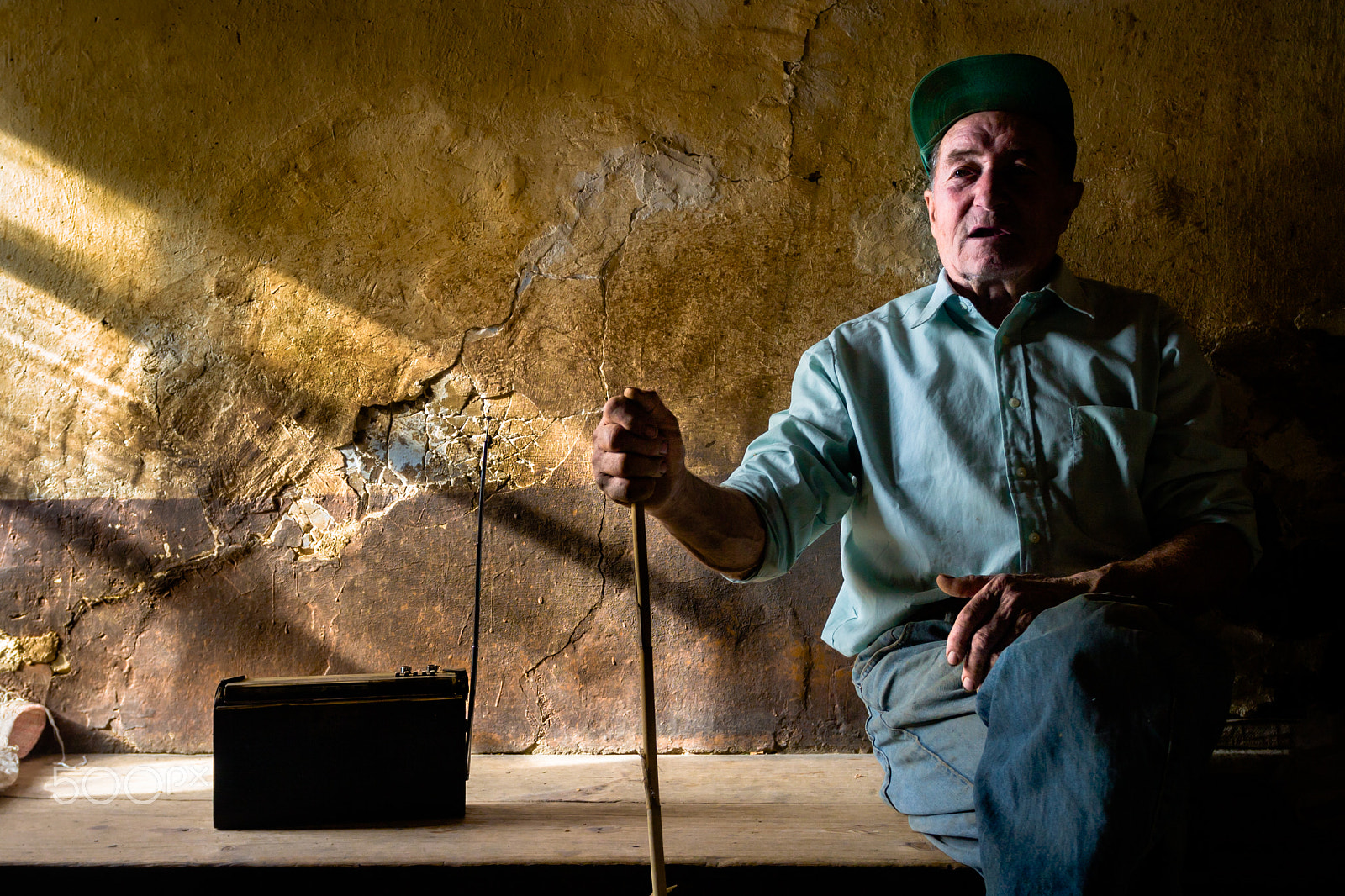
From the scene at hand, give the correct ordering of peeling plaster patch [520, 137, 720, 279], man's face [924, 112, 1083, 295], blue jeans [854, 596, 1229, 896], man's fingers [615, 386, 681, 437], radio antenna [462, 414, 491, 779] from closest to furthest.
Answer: blue jeans [854, 596, 1229, 896]
man's fingers [615, 386, 681, 437]
man's face [924, 112, 1083, 295]
radio antenna [462, 414, 491, 779]
peeling plaster patch [520, 137, 720, 279]

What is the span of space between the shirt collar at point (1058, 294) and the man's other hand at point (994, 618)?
0.63 m

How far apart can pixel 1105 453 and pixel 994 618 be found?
1.68ft

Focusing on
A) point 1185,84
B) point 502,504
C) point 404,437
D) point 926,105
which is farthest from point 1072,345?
point 404,437

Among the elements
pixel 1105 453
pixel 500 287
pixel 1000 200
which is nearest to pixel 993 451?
pixel 1105 453

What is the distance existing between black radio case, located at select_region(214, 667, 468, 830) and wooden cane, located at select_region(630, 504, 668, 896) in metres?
0.64

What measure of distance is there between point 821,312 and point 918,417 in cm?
62

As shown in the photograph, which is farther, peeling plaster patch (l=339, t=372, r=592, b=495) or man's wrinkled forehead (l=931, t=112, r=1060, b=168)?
peeling plaster patch (l=339, t=372, r=592, b=495)

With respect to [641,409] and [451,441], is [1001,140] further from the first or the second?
[451,441]

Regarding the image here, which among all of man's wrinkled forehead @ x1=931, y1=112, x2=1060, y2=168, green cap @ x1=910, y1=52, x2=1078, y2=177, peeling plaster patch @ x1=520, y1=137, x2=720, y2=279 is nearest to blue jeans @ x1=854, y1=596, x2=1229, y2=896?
man's wrinkled forehead @ x1=931, y1=112, x2=1060, y2=168

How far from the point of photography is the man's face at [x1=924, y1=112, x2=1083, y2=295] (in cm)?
170

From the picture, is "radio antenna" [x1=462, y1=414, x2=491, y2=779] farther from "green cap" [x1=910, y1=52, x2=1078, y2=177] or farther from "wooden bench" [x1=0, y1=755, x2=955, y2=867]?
"green cap" [x1=910, y1=52, x2=1078, y2=177]

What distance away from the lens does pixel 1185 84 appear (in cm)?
219

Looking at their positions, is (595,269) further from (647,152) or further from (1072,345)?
(1072,345)

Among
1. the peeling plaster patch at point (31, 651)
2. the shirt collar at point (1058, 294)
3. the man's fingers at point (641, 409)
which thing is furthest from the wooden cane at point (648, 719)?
the peeling plaster patch at point (31, 651)
